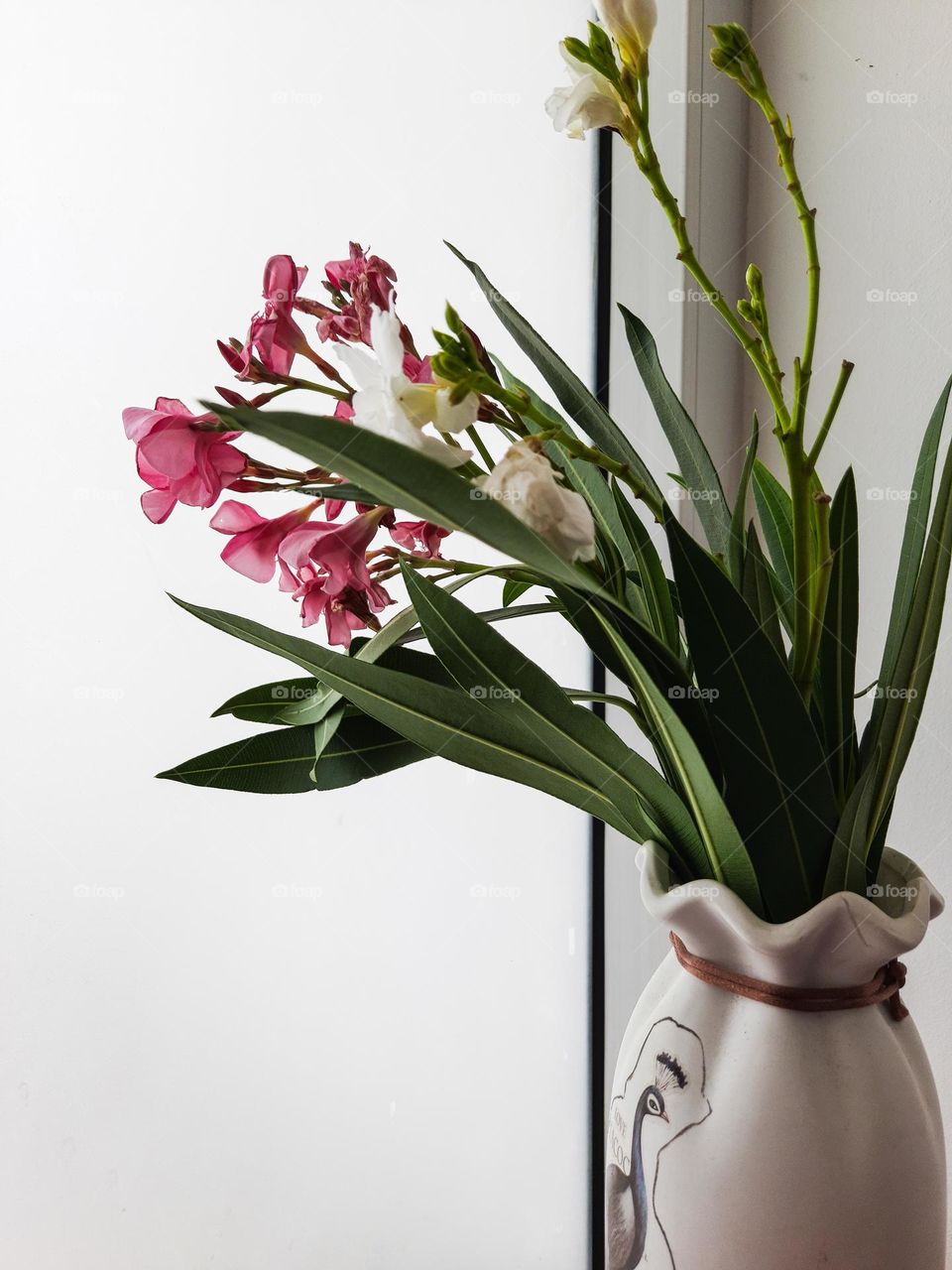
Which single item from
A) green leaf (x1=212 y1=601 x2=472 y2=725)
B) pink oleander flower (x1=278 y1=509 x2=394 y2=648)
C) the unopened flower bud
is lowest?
green leaf (x1=212 y1=601 x2=472 y2=725)

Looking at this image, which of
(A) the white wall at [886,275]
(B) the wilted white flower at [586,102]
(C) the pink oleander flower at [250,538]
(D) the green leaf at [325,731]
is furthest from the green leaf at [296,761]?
(A) the white wall at [886,275]

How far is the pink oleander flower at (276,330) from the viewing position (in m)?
0.49

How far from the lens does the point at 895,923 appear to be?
47cm

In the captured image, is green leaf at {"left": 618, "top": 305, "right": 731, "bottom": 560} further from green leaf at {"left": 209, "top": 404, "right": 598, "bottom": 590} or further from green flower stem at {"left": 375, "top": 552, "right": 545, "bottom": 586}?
green leaf at {"left": 209, "top": 404, "right": 598, "bottom": 590}

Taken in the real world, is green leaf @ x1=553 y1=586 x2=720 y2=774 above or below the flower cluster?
below

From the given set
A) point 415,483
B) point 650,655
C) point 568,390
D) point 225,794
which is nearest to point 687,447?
point 568,390

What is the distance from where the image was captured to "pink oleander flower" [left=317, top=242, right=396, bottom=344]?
50cm

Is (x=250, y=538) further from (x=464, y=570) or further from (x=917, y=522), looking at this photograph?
(x=917, y=522)

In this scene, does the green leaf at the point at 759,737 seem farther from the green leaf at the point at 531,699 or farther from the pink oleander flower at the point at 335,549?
the pink oleander flower at the point at 335,549

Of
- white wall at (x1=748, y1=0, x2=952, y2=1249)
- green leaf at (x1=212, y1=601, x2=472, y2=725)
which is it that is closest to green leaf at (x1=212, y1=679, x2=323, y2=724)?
green leaf at (x1=212, y1=601, x2=472, y2=725)

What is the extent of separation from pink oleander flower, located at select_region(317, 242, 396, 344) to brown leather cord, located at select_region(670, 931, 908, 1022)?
1.15 feet

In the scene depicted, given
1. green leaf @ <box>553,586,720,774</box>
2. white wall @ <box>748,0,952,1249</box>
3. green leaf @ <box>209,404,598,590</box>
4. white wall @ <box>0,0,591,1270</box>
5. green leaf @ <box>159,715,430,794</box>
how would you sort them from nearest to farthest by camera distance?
green leaf @ <box>209,404,598,590</box> → green leaf @ <box>553,586,720,774</box> → green leaf @ <box>159,715,430,794</box> → white wall @ <box>748,0,952,1249</box> → white wall @ <box>0,0,591,1270</box>

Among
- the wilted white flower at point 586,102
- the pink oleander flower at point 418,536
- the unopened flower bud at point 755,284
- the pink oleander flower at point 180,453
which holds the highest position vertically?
the wilted white flower at point 586,102

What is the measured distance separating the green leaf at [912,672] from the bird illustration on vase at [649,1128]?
0.45 ft
